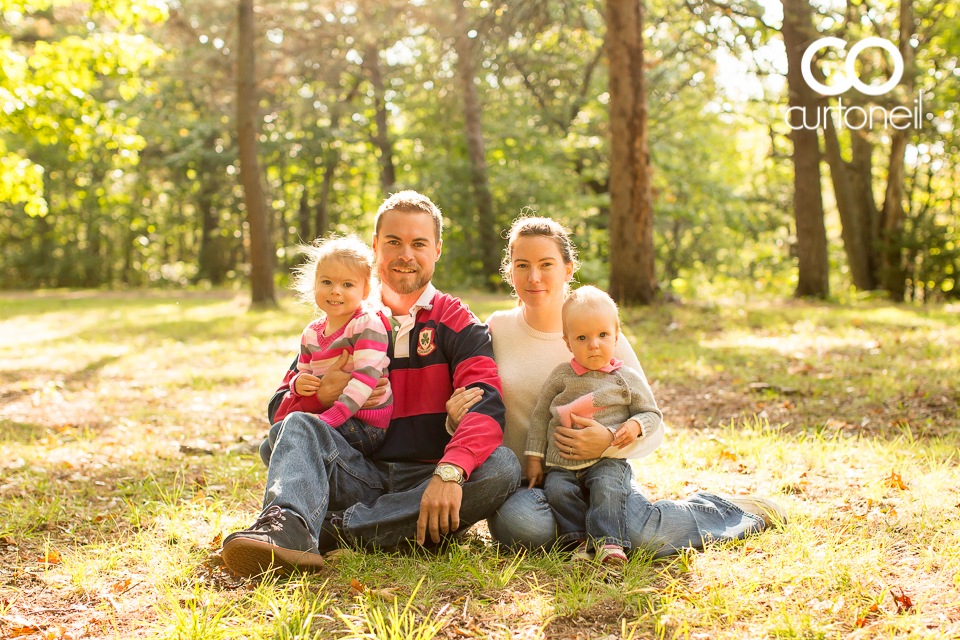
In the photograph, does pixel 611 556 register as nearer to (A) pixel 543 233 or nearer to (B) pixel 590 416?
(B) pixel 590 416

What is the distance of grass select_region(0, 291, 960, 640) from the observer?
7.36 feet

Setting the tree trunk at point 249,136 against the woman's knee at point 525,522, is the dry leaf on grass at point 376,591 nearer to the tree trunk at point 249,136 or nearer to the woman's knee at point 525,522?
the woman's knee at point 525,522

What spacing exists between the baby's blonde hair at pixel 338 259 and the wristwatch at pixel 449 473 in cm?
91

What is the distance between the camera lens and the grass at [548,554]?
2.24 metres

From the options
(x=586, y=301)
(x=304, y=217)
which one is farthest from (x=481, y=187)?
(x=586, y=301)

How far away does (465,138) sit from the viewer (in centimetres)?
1825

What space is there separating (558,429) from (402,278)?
0.95 m

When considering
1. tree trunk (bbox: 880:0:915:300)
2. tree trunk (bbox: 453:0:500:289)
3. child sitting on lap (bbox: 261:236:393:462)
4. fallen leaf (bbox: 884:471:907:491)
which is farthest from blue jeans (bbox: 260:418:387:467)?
tree trunk (bbox: 453:0:500:289)

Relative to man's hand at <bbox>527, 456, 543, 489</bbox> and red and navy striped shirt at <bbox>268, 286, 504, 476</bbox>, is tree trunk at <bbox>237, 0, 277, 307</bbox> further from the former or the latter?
man's hand at <bbox>527, 456, 543, 489</bbox>

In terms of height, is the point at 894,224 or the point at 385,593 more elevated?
the point at 894,224

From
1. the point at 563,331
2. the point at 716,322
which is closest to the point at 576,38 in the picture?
the point at 716,322

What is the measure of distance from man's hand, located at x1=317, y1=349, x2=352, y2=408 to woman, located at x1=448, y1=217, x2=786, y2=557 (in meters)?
0.47

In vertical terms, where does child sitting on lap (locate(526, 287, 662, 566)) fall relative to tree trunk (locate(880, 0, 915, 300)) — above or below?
below

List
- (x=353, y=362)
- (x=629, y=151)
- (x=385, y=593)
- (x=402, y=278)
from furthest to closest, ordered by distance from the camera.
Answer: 1. (x=629, y=151)
2. (x=402, y=278)
3. (x=353, y=362)
4. (x=385, y=593)
